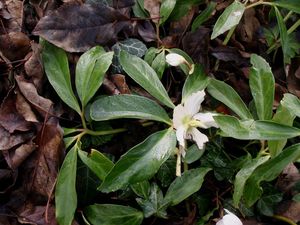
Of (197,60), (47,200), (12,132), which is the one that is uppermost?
(197,60)

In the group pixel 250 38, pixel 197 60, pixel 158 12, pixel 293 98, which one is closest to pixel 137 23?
pixel 158 12

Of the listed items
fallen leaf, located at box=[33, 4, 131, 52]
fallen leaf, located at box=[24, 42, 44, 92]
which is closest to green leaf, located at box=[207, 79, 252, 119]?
fallen leaf, located at box=[33, 4, 131, 52]

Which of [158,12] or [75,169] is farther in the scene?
[158,12]

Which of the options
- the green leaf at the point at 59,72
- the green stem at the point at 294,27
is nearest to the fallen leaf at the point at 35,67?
the green leaf at the point at 59,72

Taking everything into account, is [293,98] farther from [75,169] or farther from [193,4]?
[75,169]

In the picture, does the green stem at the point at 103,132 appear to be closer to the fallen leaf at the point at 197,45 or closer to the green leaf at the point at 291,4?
the fallen leaf at the point at 197,45

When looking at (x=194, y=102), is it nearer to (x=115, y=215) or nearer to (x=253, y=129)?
(x=253, y=129)

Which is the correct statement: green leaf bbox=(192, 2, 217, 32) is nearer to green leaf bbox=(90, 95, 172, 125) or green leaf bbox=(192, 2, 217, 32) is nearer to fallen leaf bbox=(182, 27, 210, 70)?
fallen leaf bbox=(182, 27, 210, 70)
